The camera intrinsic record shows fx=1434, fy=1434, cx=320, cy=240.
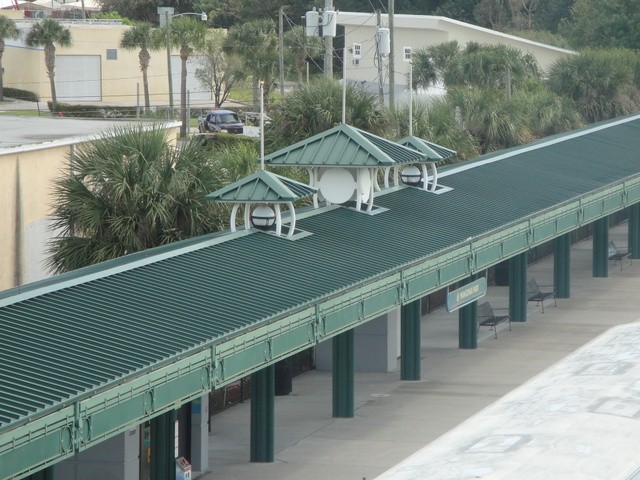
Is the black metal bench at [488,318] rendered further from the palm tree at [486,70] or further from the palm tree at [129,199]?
the palm tree at [486,70]

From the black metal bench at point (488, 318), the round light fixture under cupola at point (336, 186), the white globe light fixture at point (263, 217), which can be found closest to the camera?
the white globe light fixture at point (263, 217)

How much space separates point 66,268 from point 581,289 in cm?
1953

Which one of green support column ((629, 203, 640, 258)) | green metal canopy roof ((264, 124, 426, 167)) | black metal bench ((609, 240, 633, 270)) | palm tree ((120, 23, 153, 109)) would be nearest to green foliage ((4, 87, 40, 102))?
palm tree ((120, 23, 153, 109))

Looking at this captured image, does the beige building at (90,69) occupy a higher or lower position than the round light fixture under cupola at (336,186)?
higher

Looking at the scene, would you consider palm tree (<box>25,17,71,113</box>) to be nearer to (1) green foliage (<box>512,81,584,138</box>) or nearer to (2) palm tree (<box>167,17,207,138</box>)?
(2) palm tree (<box>167,17,207,138</box>)

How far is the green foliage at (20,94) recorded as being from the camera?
70062mm

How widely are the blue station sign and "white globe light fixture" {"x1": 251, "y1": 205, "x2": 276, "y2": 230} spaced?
14.6 ft

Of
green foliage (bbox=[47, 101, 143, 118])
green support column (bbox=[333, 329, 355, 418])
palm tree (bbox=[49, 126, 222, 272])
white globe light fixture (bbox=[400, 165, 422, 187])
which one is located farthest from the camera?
green foliage (bbox=[47, 101, 143, 118])

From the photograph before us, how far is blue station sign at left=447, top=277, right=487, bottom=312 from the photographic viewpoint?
2822cm

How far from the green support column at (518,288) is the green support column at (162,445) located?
17.1 m

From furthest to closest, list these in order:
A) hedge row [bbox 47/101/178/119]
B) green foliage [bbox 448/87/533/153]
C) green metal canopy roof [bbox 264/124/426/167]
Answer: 1. hedge row [bbox 47/101/178/119]
2. green foliage [bbox 448/87/533/153]
3. green metal canopy roof [bbox 264/124/426/167]

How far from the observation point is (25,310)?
60.5 feet

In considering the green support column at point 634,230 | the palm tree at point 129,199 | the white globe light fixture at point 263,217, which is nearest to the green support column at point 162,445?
the white globe light fixture at point 263,217

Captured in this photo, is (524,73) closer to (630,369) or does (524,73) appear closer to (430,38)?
(430,38)
